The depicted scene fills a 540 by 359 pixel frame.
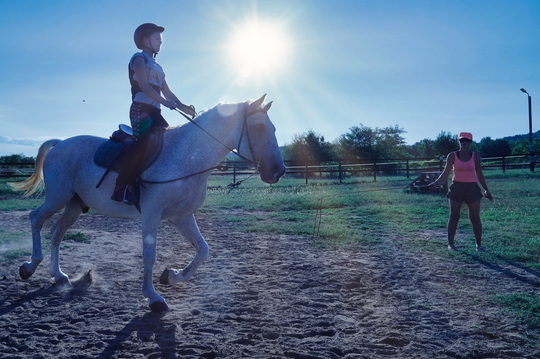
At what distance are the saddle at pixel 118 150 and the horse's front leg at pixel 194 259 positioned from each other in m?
0.86

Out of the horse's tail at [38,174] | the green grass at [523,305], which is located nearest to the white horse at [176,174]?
the horse's tail at [38,174]

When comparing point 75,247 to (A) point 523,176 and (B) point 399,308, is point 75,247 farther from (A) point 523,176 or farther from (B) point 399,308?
(A) point 523,176

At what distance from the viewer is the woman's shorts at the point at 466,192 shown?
745 centimetres

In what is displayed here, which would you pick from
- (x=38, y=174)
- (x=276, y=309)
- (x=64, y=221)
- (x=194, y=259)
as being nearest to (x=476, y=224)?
(x=276, y=309)

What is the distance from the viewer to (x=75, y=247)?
25.2 feet

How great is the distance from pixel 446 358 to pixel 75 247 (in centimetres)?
664

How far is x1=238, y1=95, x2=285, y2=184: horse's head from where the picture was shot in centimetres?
435

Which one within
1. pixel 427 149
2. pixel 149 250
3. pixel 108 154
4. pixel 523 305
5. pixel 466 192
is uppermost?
pixel 427 149

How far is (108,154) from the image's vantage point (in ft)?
15.8

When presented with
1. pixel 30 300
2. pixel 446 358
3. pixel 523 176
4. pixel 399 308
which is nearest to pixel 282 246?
pixel 399 308

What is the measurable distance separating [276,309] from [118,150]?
2483 millimetres

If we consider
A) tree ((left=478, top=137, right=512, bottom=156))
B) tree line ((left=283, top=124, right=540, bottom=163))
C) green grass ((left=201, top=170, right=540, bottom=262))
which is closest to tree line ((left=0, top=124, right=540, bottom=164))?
tree line ((left=283, top=124, right=540, bottom=163))

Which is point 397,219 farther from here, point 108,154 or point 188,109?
point 108,154

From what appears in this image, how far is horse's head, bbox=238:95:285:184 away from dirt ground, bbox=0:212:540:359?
143cm
